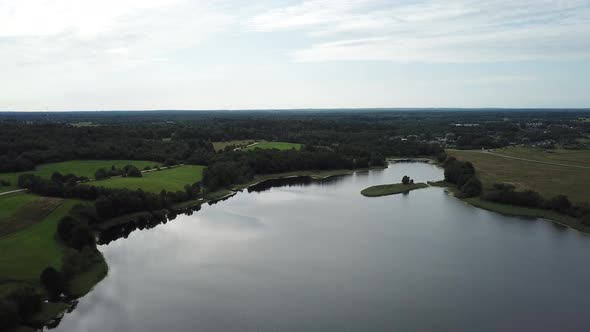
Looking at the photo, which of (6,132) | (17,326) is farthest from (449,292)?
(6,132)

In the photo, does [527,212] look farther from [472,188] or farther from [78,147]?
[78,147]

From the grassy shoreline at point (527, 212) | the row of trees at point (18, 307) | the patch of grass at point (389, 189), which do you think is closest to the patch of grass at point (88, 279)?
the row of trees at point (18, 307)

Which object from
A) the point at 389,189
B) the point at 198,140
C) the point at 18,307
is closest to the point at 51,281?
the point at 18,307

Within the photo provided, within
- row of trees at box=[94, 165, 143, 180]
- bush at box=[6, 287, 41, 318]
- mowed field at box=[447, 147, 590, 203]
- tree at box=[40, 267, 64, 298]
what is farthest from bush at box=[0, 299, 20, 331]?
mowed field at box=[447, 147, 590, 203]

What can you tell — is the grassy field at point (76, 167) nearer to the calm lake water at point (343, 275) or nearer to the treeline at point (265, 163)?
the treeline at point (265, 163)

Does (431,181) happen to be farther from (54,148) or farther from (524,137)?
(524,137)

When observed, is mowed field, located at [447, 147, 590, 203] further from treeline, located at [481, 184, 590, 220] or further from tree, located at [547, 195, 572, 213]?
treeline, located at [481, 184, 590, 220]
